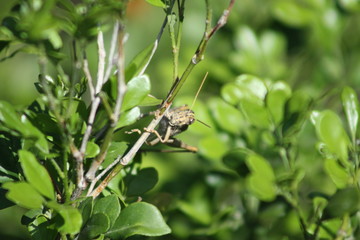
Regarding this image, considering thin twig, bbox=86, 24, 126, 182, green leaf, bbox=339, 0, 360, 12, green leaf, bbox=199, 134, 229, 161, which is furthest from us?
green leaf, bbox=339, 0, 360, 12

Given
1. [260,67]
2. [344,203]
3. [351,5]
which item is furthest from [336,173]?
[351,5]

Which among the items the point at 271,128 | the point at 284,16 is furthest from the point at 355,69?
the point at 271,128

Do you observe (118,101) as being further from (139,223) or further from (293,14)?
(293,14)

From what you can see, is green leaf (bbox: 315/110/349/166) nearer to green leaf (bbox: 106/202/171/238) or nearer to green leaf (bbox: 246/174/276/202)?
green leaf (bbox: 246/174/276/202)

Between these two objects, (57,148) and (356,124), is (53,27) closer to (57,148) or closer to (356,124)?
(57,148)

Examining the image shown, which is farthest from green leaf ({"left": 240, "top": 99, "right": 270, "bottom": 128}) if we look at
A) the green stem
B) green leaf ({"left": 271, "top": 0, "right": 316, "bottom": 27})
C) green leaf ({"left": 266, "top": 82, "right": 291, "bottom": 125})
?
green leaf ({"left": 271, "top": 0, "right": 316, "bottom": 27})

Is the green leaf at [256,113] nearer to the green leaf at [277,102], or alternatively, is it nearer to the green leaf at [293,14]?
the green leaf at [277,102]
